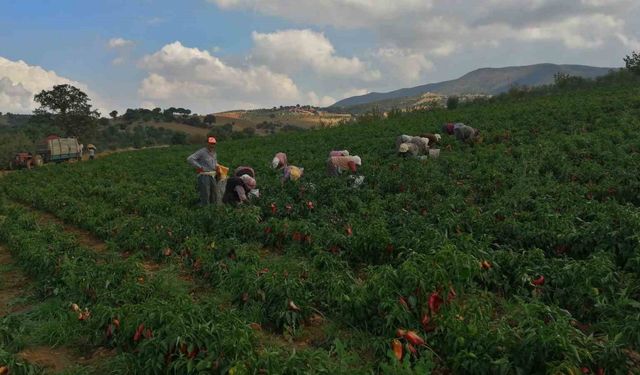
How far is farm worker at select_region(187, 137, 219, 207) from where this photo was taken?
10023mm

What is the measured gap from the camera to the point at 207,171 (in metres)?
10.1

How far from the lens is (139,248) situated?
7930 mm

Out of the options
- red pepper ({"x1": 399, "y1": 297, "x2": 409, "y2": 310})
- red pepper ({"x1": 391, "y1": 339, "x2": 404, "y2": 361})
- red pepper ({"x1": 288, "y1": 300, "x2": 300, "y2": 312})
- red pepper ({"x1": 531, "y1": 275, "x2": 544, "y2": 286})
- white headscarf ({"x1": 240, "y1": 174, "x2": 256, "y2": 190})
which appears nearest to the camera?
red pepper ({"x1": 391, "y1": 339, "x2": 404, "y2": 361})

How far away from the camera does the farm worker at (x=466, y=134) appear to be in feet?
52.5

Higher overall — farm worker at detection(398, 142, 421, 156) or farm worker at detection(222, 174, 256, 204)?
farm worker at detection(398, 142, 421, 156)

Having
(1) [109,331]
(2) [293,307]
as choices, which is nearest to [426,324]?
(2) [293,307]

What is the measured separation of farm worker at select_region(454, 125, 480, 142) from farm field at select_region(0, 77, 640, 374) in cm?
488

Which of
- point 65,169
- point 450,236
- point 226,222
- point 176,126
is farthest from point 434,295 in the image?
point 176,126

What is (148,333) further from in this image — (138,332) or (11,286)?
(11,286)

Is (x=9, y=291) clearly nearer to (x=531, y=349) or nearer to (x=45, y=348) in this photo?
(x=45, y=348)

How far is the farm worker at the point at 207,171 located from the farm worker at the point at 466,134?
9323mm

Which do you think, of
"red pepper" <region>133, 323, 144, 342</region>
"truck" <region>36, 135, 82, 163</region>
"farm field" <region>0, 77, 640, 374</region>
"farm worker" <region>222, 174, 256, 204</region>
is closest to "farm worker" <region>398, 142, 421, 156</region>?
"farm field" <region>0, 77, 640, 374</region>

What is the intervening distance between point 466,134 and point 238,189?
361 inches

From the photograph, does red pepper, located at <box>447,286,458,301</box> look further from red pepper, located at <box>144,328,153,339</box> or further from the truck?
the truck
